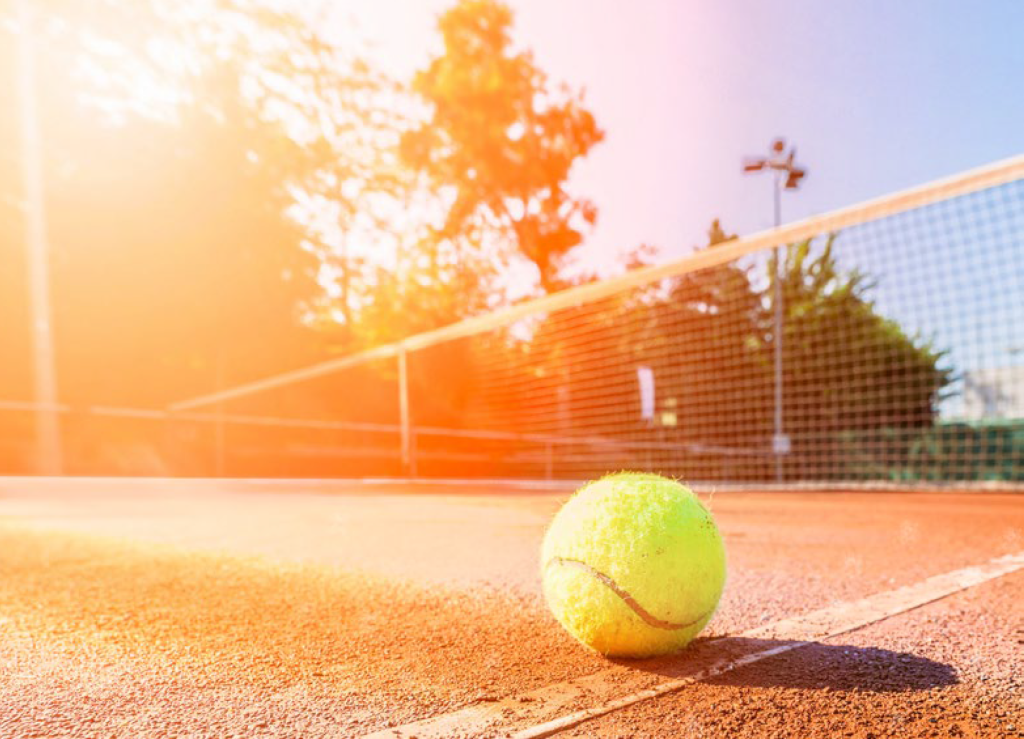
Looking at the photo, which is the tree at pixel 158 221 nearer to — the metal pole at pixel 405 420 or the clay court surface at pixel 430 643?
the metal pole at pixel 405 420

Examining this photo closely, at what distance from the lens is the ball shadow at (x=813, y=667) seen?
6.39 feet

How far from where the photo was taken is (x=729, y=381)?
13.8 meters

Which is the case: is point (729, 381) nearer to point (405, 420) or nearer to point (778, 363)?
point (778, 363)

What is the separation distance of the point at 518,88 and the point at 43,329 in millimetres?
14480

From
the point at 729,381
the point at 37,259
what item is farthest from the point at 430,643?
the point at 37,259

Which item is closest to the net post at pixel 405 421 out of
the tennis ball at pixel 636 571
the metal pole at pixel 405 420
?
the metal pole at pixel 405 420

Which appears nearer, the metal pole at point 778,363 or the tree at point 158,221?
the metal pole at point 778,363

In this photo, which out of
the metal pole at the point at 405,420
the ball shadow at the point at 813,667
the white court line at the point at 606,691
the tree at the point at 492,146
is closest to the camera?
the white court line at the point at 606,691

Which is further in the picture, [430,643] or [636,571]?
[430,643]

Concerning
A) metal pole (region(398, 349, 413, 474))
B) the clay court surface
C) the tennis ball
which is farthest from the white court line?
metal pole (region(398, 349, 413, 474))

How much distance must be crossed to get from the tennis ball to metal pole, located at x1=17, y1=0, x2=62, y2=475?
13.5 metres

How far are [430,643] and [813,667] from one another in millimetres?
1102

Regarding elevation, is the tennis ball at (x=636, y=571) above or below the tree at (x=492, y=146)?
below

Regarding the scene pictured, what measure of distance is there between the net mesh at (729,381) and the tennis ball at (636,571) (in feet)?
25.0
